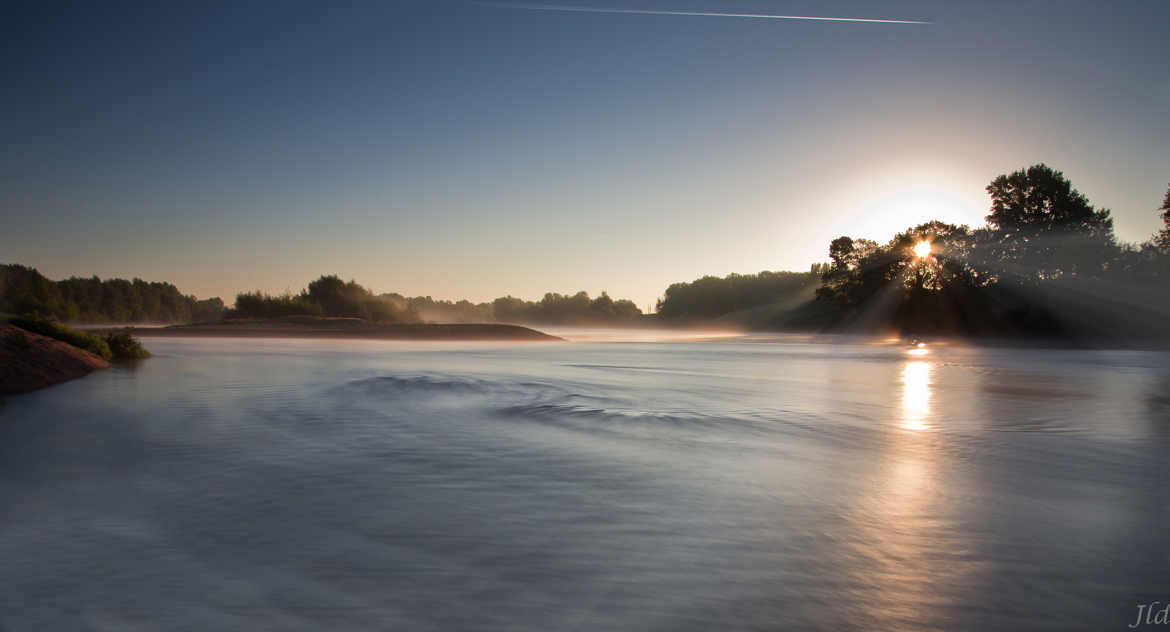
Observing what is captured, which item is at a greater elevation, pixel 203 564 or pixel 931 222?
pixel 931 222

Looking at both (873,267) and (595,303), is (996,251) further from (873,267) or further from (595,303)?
(595,303)

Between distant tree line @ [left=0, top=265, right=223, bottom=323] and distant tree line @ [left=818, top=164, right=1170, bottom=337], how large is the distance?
60.9 metres

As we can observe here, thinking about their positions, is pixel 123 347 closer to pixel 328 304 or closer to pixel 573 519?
pixel 573 519

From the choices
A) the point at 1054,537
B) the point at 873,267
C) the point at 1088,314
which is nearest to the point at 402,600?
the point at 1054,537

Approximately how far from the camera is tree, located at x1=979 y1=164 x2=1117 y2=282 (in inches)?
1790

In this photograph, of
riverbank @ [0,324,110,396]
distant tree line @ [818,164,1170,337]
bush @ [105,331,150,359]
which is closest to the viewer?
riverbank @ [0,324,110,396]

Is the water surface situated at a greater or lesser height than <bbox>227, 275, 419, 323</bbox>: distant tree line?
lesser

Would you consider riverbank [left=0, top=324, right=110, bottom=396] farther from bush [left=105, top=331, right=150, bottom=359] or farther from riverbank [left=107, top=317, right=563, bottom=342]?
riverbank [left=107, top=317, right=563, bottom=342]

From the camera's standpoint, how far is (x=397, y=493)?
13.6ft

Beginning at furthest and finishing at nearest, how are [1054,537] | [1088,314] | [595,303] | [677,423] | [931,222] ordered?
[595,303], [931,222], [1088,314], [677,423], [1054,537]

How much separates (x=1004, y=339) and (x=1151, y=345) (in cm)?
813

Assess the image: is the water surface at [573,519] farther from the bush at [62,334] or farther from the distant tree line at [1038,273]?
the distant tree line at [1038,273]

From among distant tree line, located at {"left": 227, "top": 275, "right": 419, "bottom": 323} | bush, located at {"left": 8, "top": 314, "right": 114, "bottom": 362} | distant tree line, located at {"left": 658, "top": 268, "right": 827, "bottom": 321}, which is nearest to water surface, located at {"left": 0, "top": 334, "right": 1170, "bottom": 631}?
bush, located at {"left": 8, "top": 314, "right": 114, "bottom": 362}

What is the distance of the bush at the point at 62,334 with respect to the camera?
37.9ft
